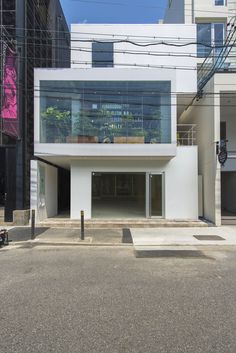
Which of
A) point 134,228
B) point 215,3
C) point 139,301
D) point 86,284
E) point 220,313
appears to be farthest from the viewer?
point 215,3

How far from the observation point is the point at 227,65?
20.3m

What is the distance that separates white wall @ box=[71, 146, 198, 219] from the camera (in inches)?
745

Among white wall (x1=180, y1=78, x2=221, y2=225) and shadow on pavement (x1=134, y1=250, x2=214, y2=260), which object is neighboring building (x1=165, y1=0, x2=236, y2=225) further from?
shadow on pavement (x1=134, y1=250, x2=214, y2=260)

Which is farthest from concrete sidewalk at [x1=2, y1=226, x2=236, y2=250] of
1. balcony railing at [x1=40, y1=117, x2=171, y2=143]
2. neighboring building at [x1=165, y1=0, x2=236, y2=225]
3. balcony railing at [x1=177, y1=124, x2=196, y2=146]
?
balcony railing at [x1=177, y1=124, x2=196, y2=146]

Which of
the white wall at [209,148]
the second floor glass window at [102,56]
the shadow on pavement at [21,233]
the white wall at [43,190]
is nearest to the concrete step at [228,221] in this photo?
the white wall at [209,148]

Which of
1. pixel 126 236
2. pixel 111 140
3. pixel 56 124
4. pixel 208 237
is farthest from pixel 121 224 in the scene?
pixel 56 124

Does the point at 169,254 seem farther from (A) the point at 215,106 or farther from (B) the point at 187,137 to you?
(B) the point at 187,137

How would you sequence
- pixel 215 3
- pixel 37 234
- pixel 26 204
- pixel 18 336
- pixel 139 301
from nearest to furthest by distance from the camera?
pixel 18 336, pixel 139 301, pixel 37 234, pixel 26 204, pixel 215 3

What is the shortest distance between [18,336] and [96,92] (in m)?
14.8

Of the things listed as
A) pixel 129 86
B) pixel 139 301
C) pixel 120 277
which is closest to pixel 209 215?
pixel 129 86

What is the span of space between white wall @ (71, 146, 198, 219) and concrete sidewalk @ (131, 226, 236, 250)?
9.24 ft

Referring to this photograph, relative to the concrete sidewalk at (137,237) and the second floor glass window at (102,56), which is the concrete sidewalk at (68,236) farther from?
the second floor glass window at (102,56)

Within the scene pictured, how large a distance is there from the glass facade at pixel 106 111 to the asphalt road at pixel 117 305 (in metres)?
8.89

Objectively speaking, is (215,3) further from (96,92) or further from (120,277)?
(120,277)
